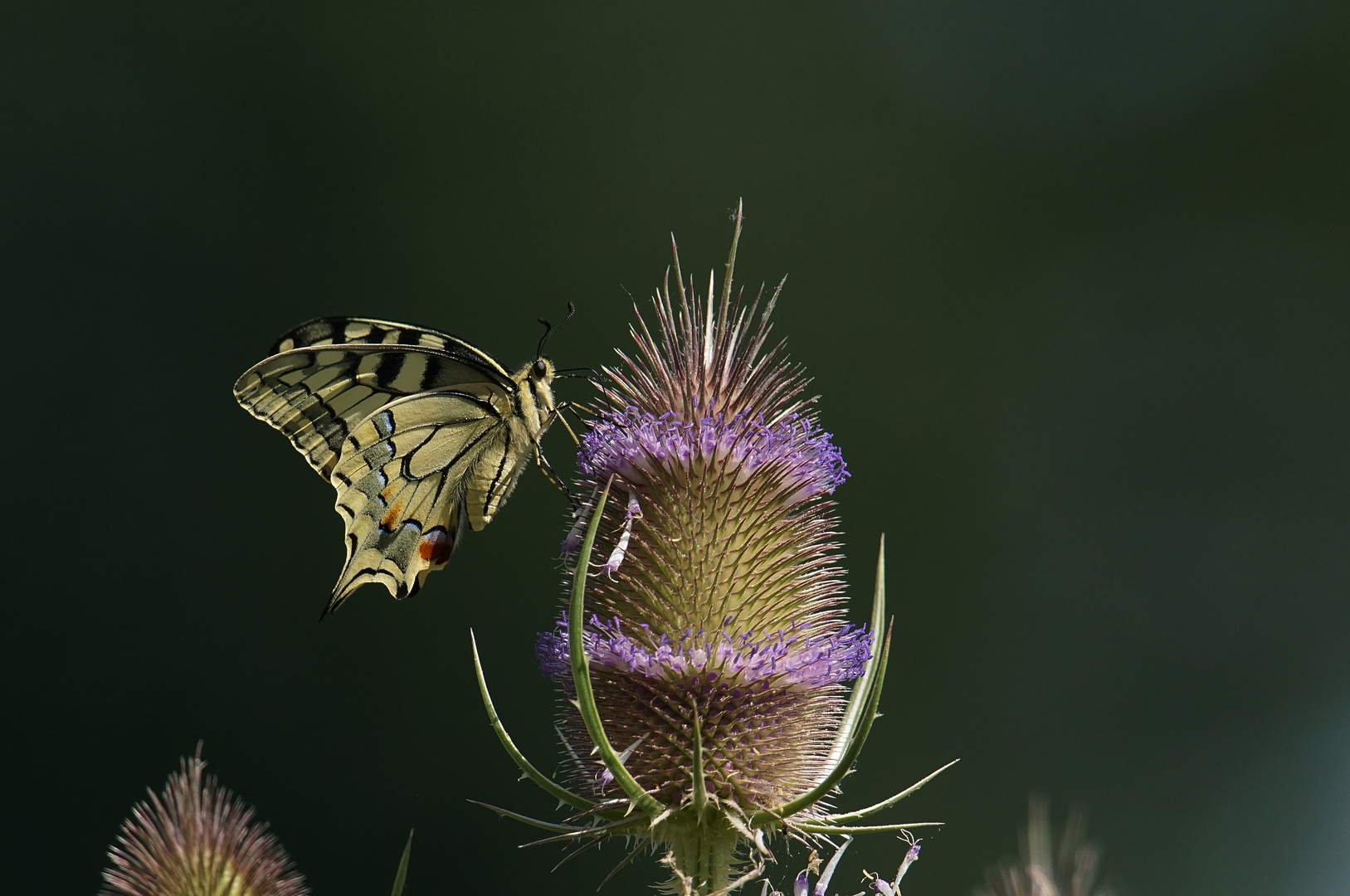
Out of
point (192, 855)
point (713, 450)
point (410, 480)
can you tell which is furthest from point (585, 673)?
point (410, 480)

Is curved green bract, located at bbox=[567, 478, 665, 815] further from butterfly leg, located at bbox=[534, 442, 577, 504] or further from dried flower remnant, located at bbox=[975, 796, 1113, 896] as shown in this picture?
dried flower remnant, located at bbox=[975, 796, 1113, 896]

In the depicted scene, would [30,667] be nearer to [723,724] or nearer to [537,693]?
[537,693]

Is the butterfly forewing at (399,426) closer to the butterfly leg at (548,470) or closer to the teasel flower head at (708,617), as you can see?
the butterfly leg at (548,470)

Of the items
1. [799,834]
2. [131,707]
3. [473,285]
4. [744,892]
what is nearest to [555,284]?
[473,285]

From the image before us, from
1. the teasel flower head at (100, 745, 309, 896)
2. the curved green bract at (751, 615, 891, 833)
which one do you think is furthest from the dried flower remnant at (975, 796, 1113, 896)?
the teasel flower head at (100, 745, 309, 896)

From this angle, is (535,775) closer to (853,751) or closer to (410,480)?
(853,751)

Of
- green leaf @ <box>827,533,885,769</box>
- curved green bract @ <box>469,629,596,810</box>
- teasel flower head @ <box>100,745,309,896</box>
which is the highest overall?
green leaf @ <box>827,533,885,769</box>
